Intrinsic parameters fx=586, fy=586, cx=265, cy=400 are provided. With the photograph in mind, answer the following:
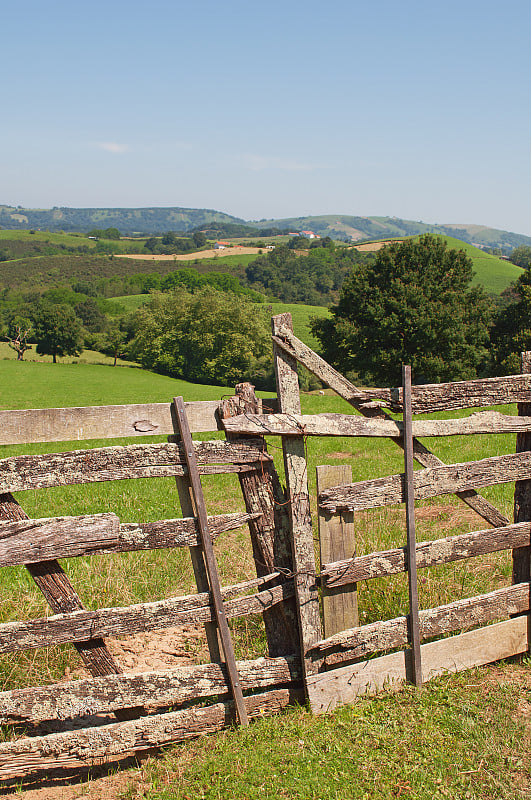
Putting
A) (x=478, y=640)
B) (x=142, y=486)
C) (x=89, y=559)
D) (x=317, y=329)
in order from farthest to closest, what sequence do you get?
(x=317, y=329), (x=142, y=486), (x=89, y=559), (x=478, y=640)

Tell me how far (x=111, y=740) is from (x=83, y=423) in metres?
2.11

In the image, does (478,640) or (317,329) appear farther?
(317,329)

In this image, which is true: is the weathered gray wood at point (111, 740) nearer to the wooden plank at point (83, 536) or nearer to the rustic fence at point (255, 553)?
the rustic fence at point (255, 553)

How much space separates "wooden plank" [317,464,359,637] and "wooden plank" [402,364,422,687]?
450mm

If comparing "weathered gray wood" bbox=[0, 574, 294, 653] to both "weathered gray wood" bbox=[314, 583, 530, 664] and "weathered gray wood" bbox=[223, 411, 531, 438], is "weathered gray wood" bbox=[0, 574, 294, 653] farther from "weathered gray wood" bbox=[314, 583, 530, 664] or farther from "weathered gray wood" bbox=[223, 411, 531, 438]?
"weathered gray wood" bbox=[223, 411, 531, 438]

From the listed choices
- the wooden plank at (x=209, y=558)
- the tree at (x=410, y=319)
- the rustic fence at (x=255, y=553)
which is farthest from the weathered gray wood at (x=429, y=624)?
the tree at (x=410, y=319)

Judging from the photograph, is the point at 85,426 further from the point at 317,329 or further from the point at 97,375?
the point at 97,375

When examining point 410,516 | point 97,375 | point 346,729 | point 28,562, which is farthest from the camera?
point 97,375

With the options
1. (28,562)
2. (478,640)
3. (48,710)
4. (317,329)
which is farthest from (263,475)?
(317,329)

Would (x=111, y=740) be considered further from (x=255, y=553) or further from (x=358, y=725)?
(x=358, y=725)

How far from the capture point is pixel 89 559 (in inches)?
295

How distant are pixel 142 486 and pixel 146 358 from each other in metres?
65.4

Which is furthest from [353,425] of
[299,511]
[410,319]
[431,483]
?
[410,319]

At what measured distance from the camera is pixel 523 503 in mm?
5098
